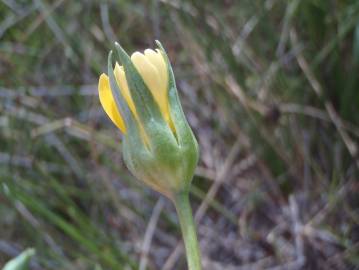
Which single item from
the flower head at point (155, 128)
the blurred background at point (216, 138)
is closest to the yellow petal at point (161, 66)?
the flower head at point (155, 128)

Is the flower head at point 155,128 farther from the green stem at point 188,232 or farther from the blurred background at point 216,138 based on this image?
the blurred background at point 216,138

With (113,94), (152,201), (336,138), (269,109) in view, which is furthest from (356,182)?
(113,94)

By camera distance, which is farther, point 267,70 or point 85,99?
point 85,99

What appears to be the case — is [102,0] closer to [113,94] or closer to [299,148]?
[299,148]

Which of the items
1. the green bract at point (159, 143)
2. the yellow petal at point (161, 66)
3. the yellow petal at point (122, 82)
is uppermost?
the yellow petal at point (161, 66)

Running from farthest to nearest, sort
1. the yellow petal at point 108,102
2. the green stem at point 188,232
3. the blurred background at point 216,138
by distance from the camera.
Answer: the blurred background at point 216,138, the yellow petal at point 108,102, the green stem at point 188,232
